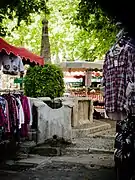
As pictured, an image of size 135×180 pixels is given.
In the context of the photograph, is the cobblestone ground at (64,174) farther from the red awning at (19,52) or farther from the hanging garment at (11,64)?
the hanging garment at (11,64)

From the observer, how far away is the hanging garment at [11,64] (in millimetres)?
9359

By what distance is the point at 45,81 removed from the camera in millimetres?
12461

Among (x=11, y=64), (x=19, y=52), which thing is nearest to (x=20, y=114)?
(x=11, y=64)

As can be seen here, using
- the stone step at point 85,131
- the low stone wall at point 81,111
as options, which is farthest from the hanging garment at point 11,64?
the stone step at point 85,131

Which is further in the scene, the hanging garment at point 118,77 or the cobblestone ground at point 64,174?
the cobblestone ground at point 64,174

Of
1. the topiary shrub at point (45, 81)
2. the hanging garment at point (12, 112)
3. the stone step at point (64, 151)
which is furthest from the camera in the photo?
the topiary shrub at point (45, 81)

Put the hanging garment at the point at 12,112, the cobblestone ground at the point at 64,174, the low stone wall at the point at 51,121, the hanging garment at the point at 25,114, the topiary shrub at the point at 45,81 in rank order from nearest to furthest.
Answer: the cobblestone ground at the point at 64,174, the hanging garment at the point at 12,112, the hanging garment at the point at 25,114, the low stone wall at the point at 51,121, the topiary shrub at the point at 45,81

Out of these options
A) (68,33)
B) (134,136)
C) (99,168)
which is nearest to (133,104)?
(134,136)

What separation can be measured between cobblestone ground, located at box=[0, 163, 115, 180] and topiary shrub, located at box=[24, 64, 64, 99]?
15.3 feet

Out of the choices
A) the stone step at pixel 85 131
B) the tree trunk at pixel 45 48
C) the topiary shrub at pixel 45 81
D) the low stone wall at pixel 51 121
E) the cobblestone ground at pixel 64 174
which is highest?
the tree trunk at pixel 45 48

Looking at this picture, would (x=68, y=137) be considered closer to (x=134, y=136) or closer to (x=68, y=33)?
(x=134, y=136)

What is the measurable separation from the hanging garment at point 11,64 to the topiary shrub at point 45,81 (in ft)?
8.84

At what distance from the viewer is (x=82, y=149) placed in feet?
31.7

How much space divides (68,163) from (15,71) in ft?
9.22
